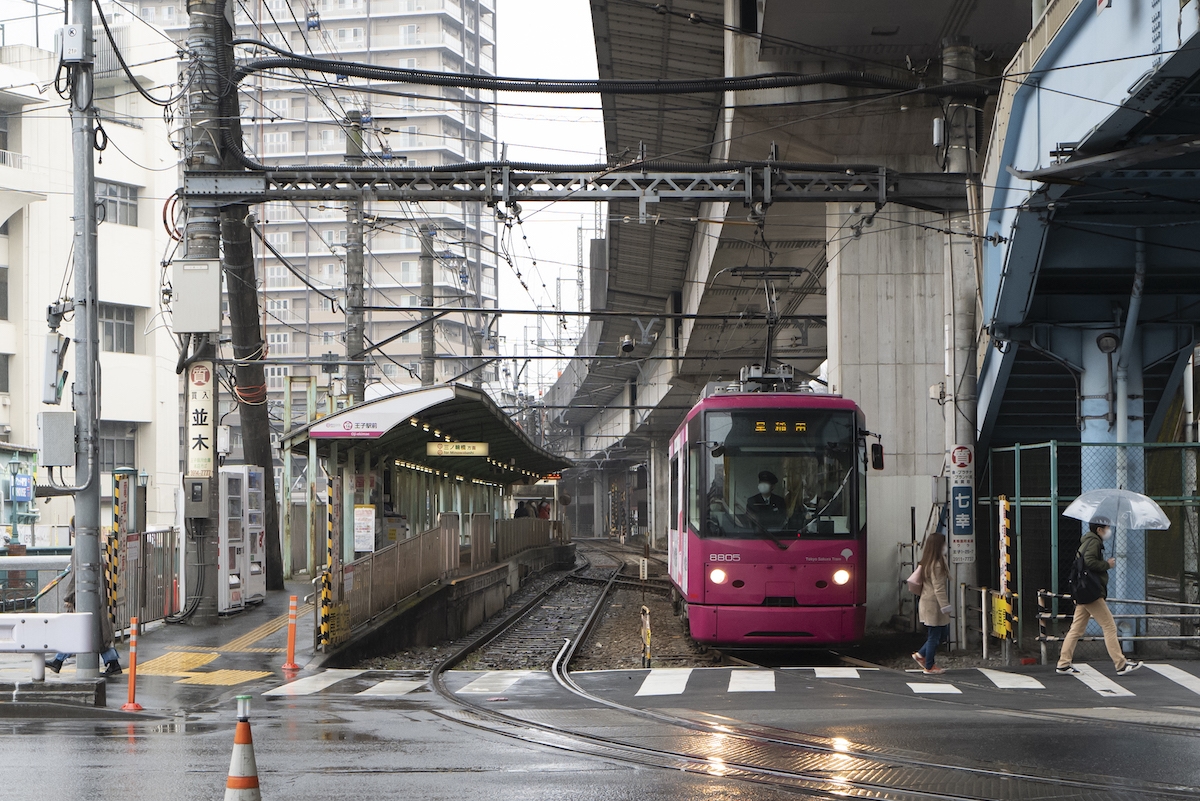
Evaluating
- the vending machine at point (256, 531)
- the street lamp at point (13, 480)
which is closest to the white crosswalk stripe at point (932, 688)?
the vending machine at point (256, 531)

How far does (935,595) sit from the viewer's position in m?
14.7

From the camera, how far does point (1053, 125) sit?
1334 centimetres

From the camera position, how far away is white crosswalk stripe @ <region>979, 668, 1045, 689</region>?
43.7 ft

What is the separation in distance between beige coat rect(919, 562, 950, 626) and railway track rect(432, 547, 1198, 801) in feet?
14.1

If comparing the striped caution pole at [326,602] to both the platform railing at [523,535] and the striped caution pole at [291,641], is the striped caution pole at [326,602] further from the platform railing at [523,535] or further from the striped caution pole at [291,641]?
the platform railing at [523,535]

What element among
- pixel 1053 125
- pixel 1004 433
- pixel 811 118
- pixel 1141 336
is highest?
pixel 811 118

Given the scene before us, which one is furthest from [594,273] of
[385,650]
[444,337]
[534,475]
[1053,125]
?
[444,337]

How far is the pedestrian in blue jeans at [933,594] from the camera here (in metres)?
14.6

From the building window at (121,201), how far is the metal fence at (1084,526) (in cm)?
3868

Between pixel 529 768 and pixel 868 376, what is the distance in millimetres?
14668

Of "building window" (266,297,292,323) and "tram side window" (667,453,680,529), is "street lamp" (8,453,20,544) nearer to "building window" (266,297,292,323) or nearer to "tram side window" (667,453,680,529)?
"tram side window" (667,453,680,529)

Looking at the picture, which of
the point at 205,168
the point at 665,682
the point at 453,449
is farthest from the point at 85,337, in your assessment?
the point at 453,449

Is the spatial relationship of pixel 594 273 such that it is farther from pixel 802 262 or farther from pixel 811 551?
pixel 811 551

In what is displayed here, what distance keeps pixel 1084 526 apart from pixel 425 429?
12.3 meters
